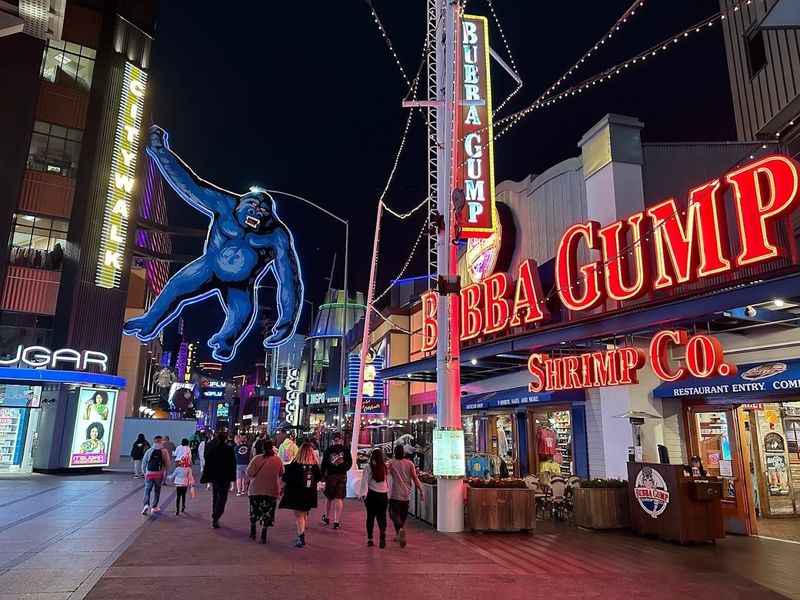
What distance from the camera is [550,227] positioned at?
18.9m

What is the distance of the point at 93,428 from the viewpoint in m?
23.1

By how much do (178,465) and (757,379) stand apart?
12016 mm

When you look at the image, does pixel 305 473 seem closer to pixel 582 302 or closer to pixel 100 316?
pixel 582 302

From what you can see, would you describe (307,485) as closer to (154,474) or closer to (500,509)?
(500,509)

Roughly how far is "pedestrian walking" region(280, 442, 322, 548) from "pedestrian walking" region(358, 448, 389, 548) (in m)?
0.84

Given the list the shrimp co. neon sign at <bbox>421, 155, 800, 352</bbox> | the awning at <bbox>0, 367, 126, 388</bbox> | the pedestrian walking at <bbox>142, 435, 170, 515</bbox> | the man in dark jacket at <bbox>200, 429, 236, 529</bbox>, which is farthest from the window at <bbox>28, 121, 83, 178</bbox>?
the shrimp co. neon sign at <bbox>421, 155, 800, 352</bbox>

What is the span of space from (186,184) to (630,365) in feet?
60.6

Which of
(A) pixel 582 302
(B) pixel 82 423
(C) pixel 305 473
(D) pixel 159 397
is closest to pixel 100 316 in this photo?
(B) pixel 82 423

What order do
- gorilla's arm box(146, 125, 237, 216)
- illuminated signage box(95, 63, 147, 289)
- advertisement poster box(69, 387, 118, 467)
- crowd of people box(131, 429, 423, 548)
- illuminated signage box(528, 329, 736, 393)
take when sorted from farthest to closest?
illuminated signage box(95, 63, 147, 289)
gorilla's arm box(146, 125, 237, 216)
advertisement poster box(69, 387, 118, 467)
illuminated signage box(528, 329, 736, 393)
crowd of people box(131, 429, 423, 548)

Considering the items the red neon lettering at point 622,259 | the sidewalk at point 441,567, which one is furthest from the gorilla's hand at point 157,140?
the red neon lettering at point 622,259

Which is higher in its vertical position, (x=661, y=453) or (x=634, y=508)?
(x=661, y=453)

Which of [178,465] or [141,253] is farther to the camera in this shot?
[141,253]

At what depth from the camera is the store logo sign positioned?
34.7ft

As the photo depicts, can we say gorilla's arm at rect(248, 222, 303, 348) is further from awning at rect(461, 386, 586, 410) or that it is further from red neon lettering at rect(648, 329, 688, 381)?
red neon lettering at rect(648, 329, 688, 381)
